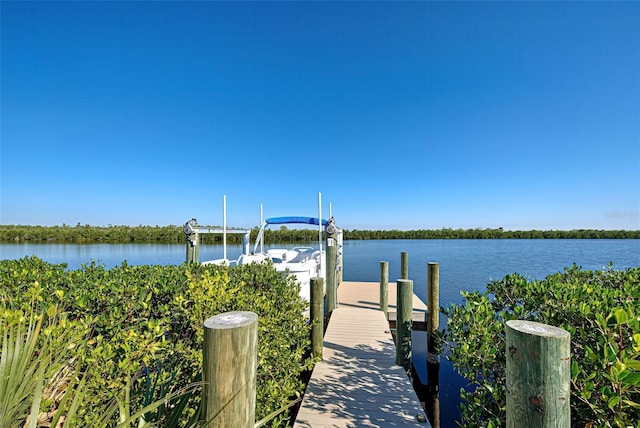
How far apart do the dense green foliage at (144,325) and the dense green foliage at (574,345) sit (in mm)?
1440

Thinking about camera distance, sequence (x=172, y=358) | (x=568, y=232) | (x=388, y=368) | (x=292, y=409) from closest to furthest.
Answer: (x=172, y=358)
(x=292, y=409)
(x=388, y=368)
(x=568, y=232)

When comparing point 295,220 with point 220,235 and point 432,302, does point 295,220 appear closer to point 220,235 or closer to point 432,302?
point 432,302

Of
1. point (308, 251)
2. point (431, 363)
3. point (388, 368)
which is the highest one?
point (308, 251)

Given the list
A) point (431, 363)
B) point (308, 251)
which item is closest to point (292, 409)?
point (431, 363)

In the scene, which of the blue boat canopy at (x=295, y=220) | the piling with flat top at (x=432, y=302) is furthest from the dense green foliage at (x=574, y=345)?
the blue boat canopy at (x=295, y=220)

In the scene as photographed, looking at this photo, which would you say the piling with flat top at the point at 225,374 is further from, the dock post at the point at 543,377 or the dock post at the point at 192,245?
the dock post at the point at 192,245

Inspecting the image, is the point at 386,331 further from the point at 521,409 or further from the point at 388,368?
the point at 521,409

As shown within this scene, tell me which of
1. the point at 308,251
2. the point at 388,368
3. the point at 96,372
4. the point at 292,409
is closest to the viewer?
the point at 96,372

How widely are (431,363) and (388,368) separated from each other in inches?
71.4

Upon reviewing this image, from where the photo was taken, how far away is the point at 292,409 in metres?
3.36

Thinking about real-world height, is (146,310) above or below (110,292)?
below

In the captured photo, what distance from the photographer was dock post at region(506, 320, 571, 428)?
884 mm

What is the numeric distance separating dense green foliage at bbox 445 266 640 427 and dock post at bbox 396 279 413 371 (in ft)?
4.69

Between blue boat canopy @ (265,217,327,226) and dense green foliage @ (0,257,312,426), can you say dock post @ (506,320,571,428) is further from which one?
blue boat canopy @ (265,217,327,226)
